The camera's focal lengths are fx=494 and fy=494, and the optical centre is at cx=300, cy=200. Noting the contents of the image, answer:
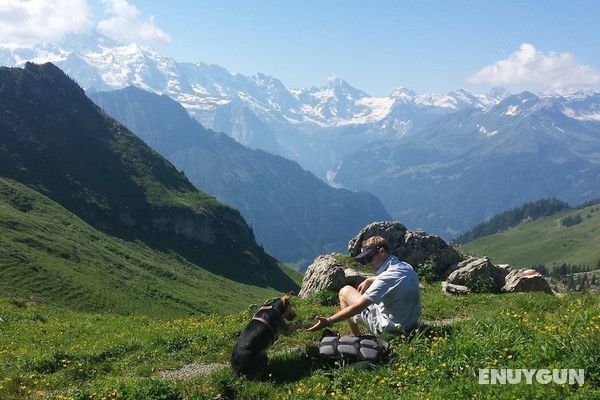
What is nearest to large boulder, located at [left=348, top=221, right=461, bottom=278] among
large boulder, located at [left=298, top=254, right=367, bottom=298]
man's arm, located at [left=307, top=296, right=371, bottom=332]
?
large boulder, located at [left=298, top=254, right=367, bottom=298]

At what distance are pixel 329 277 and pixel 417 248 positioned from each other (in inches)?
346

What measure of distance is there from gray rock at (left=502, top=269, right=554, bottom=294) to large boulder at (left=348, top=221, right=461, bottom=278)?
18.8ft

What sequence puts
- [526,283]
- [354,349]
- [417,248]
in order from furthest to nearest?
[417,248] < [526,283] < [354,349]

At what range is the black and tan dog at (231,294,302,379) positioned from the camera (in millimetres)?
12141

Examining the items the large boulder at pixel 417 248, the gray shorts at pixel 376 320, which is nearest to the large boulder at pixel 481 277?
the large boulder at pixel 417 248

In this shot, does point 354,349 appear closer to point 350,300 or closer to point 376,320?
point 350,300

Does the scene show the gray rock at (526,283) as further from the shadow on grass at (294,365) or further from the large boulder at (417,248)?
the shadow on grass at (294,365)

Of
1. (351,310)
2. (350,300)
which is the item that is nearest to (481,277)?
(350,300)

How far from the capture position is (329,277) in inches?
1080

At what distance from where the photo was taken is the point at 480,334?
11.5 metres

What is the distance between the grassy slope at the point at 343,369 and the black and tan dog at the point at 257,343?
1.40ft

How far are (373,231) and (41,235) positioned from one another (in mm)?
149103

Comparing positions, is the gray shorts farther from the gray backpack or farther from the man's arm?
the gray backpack

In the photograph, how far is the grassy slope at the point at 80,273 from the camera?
398ft
